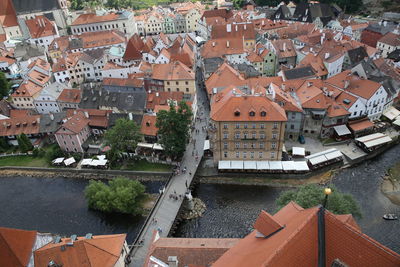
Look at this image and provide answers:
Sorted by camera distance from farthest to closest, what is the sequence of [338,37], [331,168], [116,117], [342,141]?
[338,37], [116,117], [342,141], [331,168]

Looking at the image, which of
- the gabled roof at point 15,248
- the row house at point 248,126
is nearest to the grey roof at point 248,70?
the row house at point 248,126

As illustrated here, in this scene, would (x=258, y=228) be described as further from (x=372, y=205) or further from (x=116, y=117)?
(x=116, y=117)

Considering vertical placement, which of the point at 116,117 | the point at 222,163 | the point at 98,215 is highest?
the point at 116,117

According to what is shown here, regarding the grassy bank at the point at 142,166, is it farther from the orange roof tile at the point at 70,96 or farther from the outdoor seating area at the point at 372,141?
the outdoor seating area at the point at 372,141

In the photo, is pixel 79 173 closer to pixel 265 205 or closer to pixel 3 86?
pixel 265 205

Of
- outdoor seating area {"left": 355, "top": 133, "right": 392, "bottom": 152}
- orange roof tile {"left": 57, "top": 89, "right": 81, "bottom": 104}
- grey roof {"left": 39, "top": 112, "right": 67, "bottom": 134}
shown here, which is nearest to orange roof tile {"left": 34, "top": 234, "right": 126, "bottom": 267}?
grey roof {"left": 39, "top": 112, "right": 67, "bottom": 134}

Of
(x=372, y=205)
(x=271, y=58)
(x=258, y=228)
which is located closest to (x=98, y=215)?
(x=258, y=228)

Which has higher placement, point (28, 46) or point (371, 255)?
point (371, 255)

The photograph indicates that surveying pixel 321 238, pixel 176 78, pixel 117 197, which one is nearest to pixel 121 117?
pixel 176 78
